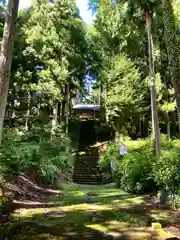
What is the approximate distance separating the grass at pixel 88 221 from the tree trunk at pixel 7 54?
2205 millimetres

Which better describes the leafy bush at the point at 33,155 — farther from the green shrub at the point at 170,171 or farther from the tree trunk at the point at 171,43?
the tree trunk at the point at 171,43

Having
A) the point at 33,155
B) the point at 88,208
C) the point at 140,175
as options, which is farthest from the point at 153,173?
the point at 33,155

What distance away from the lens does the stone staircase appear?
748 inches

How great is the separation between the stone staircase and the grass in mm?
10012

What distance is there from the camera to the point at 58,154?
57.9 ft

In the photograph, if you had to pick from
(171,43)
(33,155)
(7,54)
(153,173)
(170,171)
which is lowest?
(153,173)

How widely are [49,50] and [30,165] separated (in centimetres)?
1183

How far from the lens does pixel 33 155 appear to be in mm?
13117

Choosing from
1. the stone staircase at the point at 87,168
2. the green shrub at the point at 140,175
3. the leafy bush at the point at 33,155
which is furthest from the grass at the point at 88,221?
the stone staircase at the point at 87,168

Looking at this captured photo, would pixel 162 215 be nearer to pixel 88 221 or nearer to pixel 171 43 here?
pixel 88 221

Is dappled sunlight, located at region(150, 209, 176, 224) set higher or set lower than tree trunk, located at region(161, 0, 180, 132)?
lower

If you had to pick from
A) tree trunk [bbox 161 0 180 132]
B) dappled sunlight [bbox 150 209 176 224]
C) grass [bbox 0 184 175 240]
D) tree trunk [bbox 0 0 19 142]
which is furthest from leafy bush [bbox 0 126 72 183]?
tree trunk [bbox 161 0 180 132]

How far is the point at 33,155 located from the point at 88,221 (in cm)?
685

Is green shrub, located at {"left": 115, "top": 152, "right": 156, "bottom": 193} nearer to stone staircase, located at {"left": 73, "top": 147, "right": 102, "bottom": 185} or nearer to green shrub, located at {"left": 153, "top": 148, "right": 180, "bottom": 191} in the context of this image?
green shrub, located at {"left": 153, "top": 148, "right": 180, "bottom": 191}
